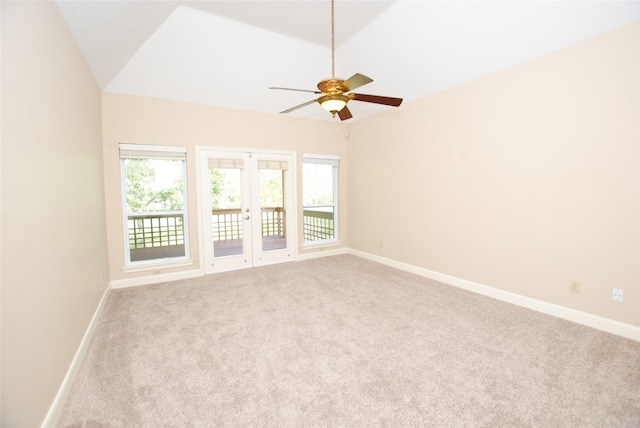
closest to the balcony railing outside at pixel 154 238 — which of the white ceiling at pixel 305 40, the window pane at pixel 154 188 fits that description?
the window pane at pixel 154 188

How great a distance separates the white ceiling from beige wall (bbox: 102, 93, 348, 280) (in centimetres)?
20

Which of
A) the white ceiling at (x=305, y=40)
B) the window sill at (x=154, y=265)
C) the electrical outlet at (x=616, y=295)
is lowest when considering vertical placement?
the window sill at (x=154, y=265)

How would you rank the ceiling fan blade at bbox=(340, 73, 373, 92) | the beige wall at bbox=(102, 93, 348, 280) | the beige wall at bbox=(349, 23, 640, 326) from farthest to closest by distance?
the beige wall at bbox=(102, 93, 348, 280) < the beige wall at bbox=(349, 23, 640, 326) < the ceiling fan blade at bbox=(340, 73, 373, 92)

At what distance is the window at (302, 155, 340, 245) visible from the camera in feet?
18.5

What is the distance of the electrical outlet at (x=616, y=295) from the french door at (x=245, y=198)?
4257 mm

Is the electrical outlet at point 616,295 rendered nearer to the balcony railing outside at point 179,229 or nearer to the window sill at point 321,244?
the window sill at point 321,244

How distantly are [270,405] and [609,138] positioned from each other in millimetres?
3558

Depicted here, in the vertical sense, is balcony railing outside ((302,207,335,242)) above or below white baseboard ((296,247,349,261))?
above

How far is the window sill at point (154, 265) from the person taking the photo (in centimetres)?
412

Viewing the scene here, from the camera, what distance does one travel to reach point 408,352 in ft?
7.77

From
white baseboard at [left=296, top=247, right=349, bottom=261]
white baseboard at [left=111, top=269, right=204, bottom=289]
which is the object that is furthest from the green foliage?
white baseboard at [left=296, top=247, right=349, bottom=261]

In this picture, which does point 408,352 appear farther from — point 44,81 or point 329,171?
point 329,171

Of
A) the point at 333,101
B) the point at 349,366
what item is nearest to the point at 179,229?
the point at 333,101

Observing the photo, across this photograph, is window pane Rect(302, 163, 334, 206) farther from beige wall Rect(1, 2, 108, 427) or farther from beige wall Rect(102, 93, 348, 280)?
beige wall Rect(1, 2, 108, 427)
